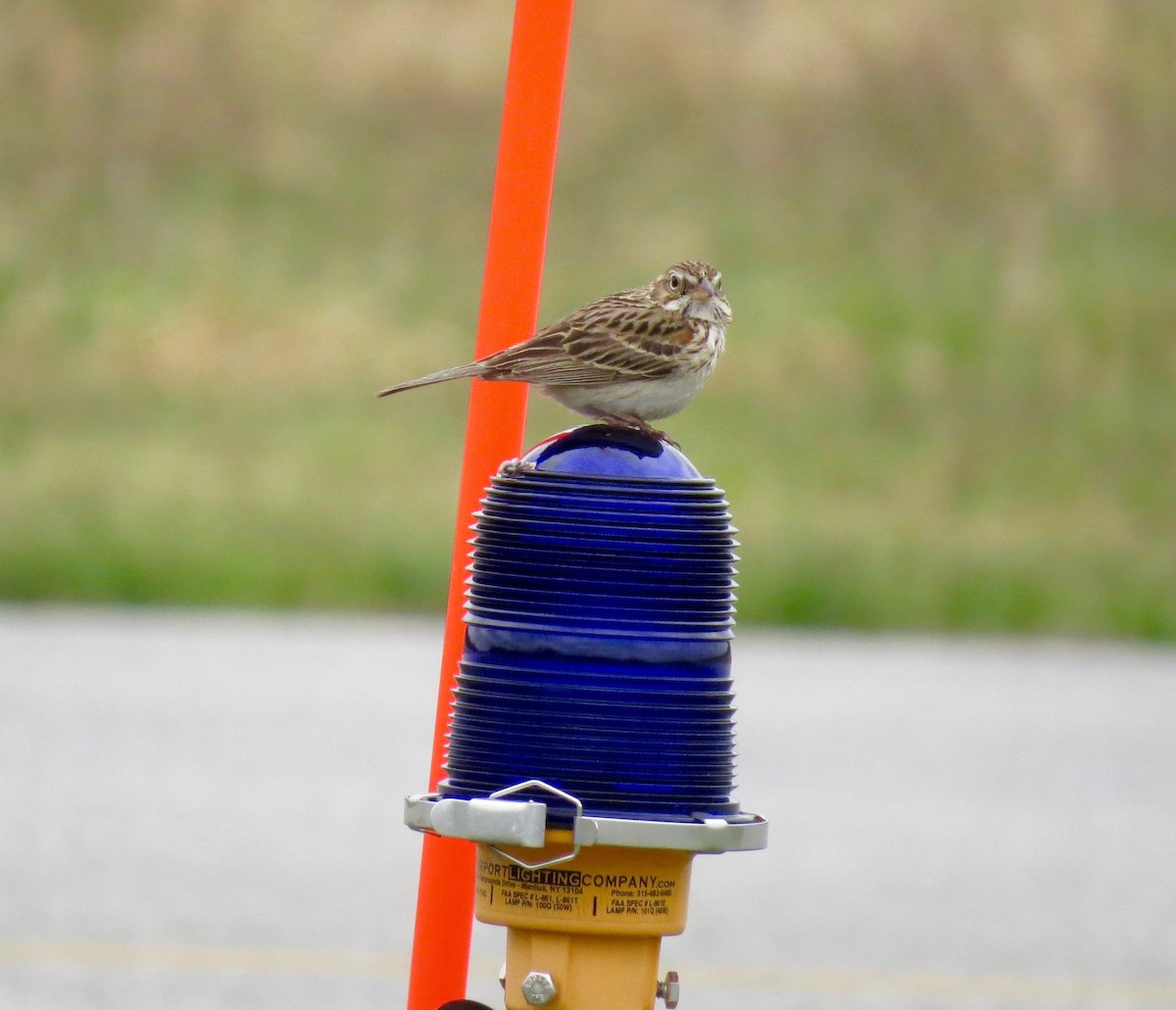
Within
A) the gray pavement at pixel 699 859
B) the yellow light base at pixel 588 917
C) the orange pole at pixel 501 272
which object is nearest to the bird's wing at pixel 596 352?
the orange pole at pixel 501 272

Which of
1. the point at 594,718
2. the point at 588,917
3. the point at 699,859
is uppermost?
the point at 594,718

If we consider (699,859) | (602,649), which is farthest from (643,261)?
(602,649)

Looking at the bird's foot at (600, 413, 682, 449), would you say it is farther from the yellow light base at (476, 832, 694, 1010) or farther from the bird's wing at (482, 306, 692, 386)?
the yellow light base at (476, 832, 694, 1010)

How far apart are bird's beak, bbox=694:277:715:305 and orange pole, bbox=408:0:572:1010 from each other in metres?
0.65

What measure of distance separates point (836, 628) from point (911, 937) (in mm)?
9816

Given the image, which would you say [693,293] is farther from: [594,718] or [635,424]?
[594,718]

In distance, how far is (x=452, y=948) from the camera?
12.7 ft

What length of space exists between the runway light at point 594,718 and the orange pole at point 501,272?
234 mm

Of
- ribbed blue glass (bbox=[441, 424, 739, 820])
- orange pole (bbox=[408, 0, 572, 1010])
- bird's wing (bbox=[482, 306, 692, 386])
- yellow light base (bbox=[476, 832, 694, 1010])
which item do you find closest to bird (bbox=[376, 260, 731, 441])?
bird's wing (bbox=[482, 306, 692, 386])

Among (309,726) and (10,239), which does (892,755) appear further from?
(10,239)

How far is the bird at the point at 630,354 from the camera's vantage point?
404 cm

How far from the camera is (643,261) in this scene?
27.1 meters

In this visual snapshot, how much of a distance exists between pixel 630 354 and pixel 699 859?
263 inches

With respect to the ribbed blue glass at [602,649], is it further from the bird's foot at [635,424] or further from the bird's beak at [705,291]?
the bird's beak at [705,291]
